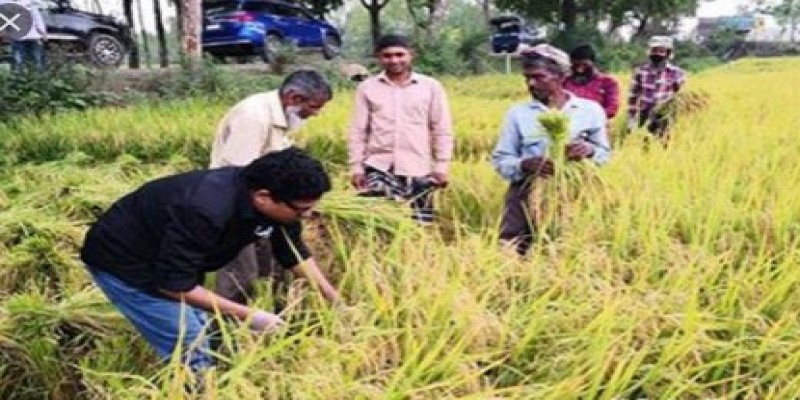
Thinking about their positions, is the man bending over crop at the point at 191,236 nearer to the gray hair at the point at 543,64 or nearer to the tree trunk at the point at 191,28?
the gray hair at the point at 543,64

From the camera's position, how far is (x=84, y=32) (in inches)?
420

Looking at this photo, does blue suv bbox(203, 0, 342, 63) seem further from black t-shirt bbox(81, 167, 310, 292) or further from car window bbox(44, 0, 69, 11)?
black t-shirt bbox(81, 167, 310, 292)

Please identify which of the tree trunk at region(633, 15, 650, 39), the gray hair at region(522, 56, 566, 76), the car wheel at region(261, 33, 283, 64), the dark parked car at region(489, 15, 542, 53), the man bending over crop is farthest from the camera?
the tree trunk at region(633, 15, 650, 39)

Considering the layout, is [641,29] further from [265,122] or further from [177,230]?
[177,230]

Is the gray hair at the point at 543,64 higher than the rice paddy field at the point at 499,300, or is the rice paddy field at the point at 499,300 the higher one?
the gray hair at the point at 543,64

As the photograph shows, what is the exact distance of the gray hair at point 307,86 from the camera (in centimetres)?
308

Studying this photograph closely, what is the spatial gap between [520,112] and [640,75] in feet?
7.01

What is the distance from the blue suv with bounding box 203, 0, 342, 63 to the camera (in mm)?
12609

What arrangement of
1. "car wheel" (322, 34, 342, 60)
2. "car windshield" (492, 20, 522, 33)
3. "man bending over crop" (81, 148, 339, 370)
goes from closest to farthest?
"man bending over crop" (81, 148, 339, 370), "car wheel" (322, 34, 342, 60), "car windshield" (492, 20, 522, 33)

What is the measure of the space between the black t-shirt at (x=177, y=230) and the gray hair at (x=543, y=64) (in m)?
1.14

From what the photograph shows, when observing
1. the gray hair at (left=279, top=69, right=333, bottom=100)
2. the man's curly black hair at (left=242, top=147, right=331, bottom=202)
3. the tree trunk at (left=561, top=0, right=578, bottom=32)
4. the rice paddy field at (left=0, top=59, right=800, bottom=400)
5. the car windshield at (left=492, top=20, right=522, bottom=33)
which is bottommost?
the car windshield at (left=492, top=20, right=522, bottom=33)

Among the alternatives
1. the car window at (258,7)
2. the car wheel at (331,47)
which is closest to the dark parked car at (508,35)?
the car wheel at (331,47)

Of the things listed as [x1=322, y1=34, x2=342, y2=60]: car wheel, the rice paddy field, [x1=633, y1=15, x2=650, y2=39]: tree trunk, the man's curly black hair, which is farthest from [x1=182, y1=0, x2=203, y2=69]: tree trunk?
[x1=633, y1=15, x2=650, y2=39]: tree trunk

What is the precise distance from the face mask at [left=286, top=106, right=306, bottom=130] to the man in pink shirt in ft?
1.93
